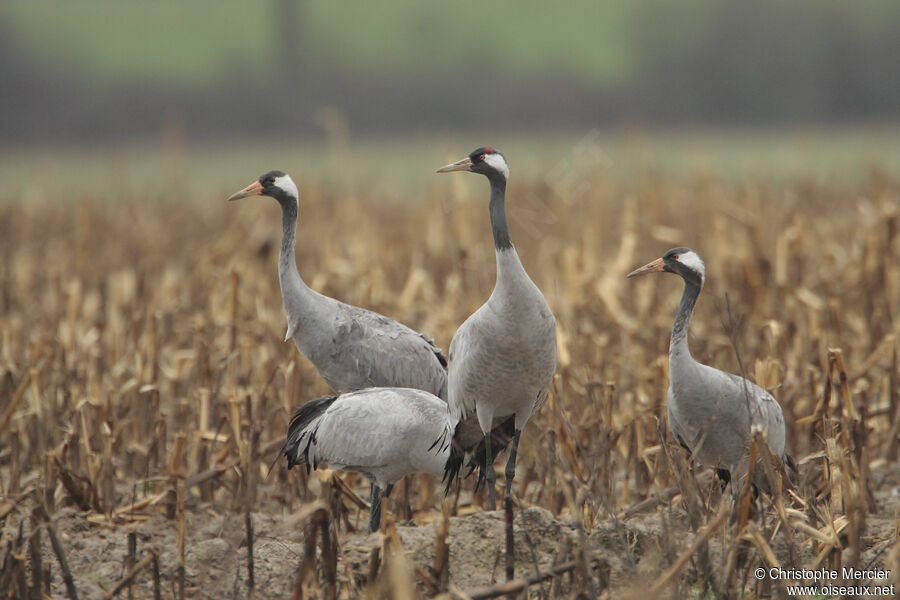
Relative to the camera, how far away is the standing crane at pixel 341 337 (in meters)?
4.97

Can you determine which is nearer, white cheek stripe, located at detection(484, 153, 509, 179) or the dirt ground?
the dirt ground

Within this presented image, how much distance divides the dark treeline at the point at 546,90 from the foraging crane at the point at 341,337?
19506 mm

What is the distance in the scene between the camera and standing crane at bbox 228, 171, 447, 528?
4.97 meters

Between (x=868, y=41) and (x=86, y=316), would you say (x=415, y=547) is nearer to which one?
(x=86, y=316)

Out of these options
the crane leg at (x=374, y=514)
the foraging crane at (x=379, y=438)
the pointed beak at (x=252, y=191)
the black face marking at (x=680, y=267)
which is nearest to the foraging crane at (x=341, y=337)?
the pointed beak at (x=252, y=191)

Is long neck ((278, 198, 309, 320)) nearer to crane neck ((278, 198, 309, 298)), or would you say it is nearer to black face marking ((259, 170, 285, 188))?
crane neck ((278, 198, 309, 298))

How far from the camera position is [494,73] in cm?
2638

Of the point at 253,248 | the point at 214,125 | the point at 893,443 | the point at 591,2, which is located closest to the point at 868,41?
the point at 591,2

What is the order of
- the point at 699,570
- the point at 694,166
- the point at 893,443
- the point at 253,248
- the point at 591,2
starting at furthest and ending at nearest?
the point at 591,2 < the point at 694,166 < the point at 253,248 < the point at 893,443 < the point at 699,570

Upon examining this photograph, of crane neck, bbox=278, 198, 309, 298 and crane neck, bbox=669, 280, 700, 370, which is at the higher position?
crane neck, bbox=278, 198, 309, 298

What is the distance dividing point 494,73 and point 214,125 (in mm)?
6885

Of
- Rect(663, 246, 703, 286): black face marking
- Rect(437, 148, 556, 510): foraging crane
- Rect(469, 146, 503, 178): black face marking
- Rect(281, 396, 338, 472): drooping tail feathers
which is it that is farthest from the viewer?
Rect(281, 396, 338, 472): drooping tail feathers

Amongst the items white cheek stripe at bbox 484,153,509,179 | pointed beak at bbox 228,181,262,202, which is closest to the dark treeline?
pointed beak at bbox 228,181,262,202

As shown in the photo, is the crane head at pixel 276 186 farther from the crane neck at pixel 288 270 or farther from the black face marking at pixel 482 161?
the black face marking at pixel 482 161
